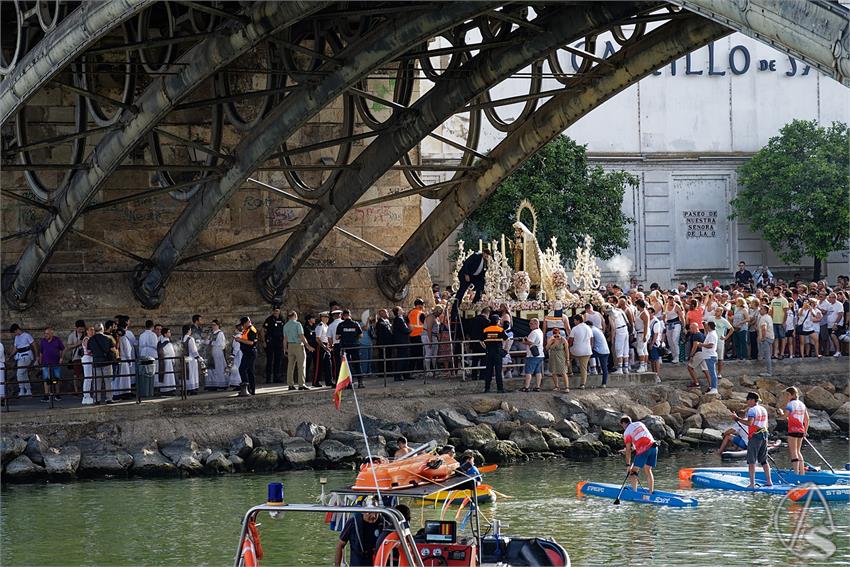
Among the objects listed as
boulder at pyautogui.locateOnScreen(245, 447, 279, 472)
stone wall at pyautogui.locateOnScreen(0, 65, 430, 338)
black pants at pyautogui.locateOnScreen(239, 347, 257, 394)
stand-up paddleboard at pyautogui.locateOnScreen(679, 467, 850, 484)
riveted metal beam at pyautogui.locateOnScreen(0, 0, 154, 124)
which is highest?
riveted metal beam at pyautogui.locateOnScreen(0, 0, 154, 124)

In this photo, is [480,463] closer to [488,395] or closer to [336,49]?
[488,395]

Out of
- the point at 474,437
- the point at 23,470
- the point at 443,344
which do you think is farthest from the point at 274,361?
the point at 23,470

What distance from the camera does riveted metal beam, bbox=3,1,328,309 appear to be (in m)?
24.4

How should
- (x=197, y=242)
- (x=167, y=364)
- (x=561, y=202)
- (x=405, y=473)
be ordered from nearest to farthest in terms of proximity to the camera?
1. (x=405, y=473)
2. (x=167, y=364)
3. (x=197, y=242)
4. (x=561, y=202)

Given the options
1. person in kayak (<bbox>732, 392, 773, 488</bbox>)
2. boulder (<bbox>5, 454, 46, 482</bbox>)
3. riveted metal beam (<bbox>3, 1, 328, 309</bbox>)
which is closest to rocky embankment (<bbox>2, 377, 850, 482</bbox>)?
boulder (<bbox>5, 454, 46, 482</bbox>)

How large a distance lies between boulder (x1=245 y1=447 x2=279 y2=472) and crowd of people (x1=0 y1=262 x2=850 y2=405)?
6.65 feet

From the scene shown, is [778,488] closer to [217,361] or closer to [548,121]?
[548,121]

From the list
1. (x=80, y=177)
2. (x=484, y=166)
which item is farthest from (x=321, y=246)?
(x=80, y=177)

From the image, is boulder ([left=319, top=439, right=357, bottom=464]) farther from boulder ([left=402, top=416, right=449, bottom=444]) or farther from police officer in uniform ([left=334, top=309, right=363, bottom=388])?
police officer in uniform ([left=334, top=309, right=363, bottom=388])

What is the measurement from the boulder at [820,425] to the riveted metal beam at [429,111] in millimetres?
9321

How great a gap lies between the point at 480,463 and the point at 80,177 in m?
8.82

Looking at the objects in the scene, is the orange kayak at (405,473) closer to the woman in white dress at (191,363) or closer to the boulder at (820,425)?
the woman in white dress at (191,363)

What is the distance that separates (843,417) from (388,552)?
1898cm

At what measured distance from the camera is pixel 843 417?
103ft
